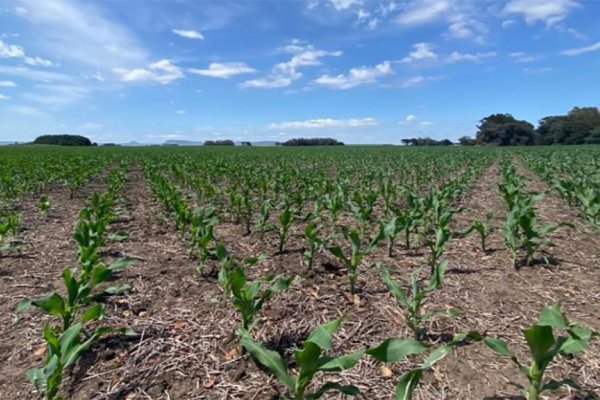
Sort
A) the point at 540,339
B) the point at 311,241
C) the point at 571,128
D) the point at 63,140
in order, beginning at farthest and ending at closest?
the point at 63,140
the point at 571,128
the point at 311,241
the point at 540,339

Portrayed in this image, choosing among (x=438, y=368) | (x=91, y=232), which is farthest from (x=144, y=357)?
(x=91, y=232)

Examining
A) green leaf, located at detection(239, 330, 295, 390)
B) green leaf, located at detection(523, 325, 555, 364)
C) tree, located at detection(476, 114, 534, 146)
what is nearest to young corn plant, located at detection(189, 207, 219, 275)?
green leaf, located at detection(239, 330, 295, 390)

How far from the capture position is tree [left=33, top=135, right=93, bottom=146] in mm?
88812

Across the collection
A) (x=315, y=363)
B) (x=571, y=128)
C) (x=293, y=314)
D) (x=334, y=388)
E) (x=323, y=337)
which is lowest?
(x=293, y=314)

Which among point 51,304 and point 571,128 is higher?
point 571,128

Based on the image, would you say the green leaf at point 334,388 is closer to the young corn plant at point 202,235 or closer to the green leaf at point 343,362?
the green leaf at point 343,362

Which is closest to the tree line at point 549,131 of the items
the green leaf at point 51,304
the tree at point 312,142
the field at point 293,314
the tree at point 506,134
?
the tree at point 506,134

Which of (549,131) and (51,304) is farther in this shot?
(549,131)

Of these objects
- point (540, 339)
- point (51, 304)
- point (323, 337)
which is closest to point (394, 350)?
point (323, 337)

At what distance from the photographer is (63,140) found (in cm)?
8981

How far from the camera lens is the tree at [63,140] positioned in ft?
291

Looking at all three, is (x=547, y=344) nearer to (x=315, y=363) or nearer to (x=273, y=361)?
(x=315, y=363)

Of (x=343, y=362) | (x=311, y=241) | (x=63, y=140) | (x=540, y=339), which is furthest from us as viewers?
(x=63, y=140)

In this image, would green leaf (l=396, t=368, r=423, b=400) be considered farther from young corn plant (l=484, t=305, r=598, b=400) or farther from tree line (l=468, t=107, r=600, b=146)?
tree line (l=468, t=107, r=600, b=146)
